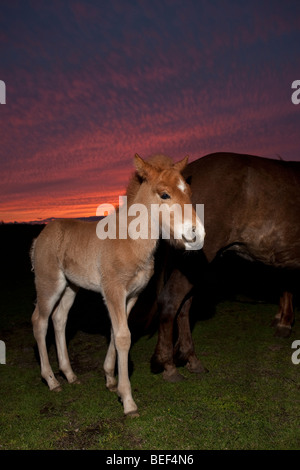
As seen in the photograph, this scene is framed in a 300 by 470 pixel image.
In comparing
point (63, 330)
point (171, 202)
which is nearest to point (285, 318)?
point (63, 330)

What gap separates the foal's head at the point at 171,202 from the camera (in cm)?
336

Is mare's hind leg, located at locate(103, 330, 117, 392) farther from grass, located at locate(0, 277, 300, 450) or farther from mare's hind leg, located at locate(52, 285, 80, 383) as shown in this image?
mare's hind leg, located at locate(52, 285, 80, 383)

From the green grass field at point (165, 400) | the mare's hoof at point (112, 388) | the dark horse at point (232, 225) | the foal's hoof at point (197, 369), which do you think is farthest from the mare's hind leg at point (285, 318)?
the mare's hoof at point (112, 388)

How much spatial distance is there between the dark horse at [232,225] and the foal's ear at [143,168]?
4.32ft

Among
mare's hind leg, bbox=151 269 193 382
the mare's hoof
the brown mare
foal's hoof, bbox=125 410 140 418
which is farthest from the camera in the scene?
mare's hind leg, bbox=151 269 193 382

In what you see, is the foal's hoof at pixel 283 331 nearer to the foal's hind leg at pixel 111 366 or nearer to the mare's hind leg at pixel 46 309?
the foal's hind leg at pixel 111 366

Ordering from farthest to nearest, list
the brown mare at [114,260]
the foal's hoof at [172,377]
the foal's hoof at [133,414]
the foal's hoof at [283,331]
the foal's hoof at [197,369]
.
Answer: the foal's hoof at [283,331] → the foal's hoof at [197,369] → the foal's hoof at [172,377] → the foal's hoof at [133,414] → the brown mare at [114,260]

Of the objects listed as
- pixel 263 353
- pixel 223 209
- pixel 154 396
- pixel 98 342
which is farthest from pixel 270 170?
pixel 98 342

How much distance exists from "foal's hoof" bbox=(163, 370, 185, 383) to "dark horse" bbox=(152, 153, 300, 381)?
0.5 inches

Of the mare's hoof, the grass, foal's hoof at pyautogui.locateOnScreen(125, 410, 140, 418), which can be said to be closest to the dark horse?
the grass

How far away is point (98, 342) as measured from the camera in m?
6.29

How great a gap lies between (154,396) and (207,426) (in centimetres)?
86

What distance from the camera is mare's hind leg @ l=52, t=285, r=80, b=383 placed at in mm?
4719

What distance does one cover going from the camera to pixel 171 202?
3.51m
